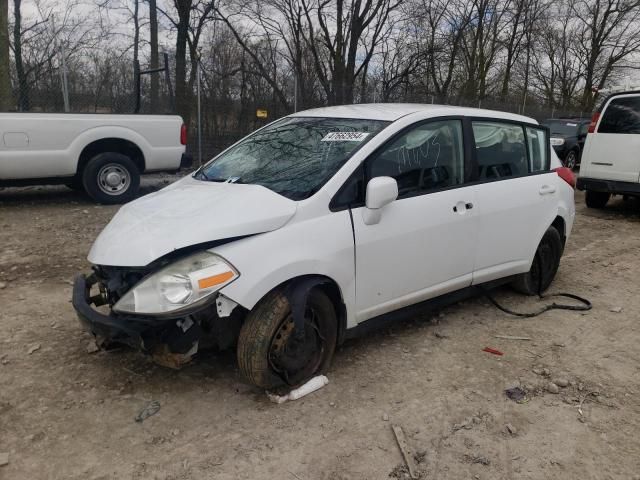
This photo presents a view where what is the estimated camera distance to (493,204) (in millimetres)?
4051

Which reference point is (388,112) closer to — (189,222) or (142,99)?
(189,222)

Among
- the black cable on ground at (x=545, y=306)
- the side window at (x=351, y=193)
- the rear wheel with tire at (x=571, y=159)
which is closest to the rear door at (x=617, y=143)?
the black cable on ground at (x=545, y=306)

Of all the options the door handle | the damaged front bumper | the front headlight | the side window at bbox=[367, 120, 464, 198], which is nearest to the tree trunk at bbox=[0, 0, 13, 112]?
the damaged front bumper

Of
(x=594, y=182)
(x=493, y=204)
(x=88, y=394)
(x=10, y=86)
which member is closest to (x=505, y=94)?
(x=594, y=182)

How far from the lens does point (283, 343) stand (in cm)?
297

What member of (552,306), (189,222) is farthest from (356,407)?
(552,306)

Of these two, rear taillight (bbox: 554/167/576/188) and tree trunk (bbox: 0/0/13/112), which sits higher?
tree trunk (bbox: 0/0/13/112)

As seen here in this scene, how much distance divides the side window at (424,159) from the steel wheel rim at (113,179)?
5.76 m

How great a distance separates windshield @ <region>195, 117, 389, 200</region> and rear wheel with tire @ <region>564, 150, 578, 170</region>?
556 inches

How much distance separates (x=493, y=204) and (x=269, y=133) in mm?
1831

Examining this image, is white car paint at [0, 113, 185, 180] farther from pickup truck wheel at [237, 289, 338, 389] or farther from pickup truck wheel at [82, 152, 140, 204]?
pickup truck wheel at [237, 289, 338, 389]

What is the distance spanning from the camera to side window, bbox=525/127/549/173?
4.63m

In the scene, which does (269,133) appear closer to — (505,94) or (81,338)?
(81,338)

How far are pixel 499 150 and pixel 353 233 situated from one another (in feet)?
5.93
